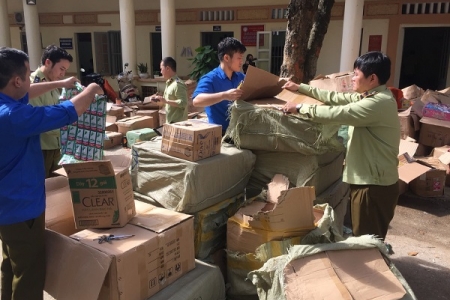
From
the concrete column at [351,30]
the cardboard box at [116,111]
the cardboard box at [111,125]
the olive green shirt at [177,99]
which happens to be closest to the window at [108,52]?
the cardboard box at [116,111]

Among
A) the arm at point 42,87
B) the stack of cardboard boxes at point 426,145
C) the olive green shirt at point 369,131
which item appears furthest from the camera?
the stack of cardboard boxes at point 426,145

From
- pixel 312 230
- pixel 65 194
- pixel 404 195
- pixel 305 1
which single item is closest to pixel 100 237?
pixel 65 194

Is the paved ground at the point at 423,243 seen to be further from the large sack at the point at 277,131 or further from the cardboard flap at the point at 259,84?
the cardboard flap at the point at 259,84

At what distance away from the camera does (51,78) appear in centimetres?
324

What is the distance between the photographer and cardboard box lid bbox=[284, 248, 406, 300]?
1890mm

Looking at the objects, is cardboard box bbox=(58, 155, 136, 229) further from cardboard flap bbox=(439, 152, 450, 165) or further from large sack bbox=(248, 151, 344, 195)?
cardboard flap bbox=(439, 152, 450, 165)

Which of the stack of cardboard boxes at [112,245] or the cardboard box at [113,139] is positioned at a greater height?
the stack of cardboard boxes at [112,245]

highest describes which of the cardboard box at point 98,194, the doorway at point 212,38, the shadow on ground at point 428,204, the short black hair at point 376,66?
the doorway at point 212,38

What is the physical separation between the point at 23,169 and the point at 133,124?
4923 mm

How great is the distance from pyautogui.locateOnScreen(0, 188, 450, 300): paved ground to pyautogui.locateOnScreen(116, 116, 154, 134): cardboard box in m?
4.25

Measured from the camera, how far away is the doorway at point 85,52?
13.6 m

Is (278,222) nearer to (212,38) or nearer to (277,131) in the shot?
(277,131)

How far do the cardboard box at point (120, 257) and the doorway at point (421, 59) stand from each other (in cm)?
1043

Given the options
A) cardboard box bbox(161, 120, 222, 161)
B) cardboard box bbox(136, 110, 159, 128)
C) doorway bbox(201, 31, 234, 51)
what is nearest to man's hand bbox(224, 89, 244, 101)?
cardboard box bbox(161, 120, 222, 161)
